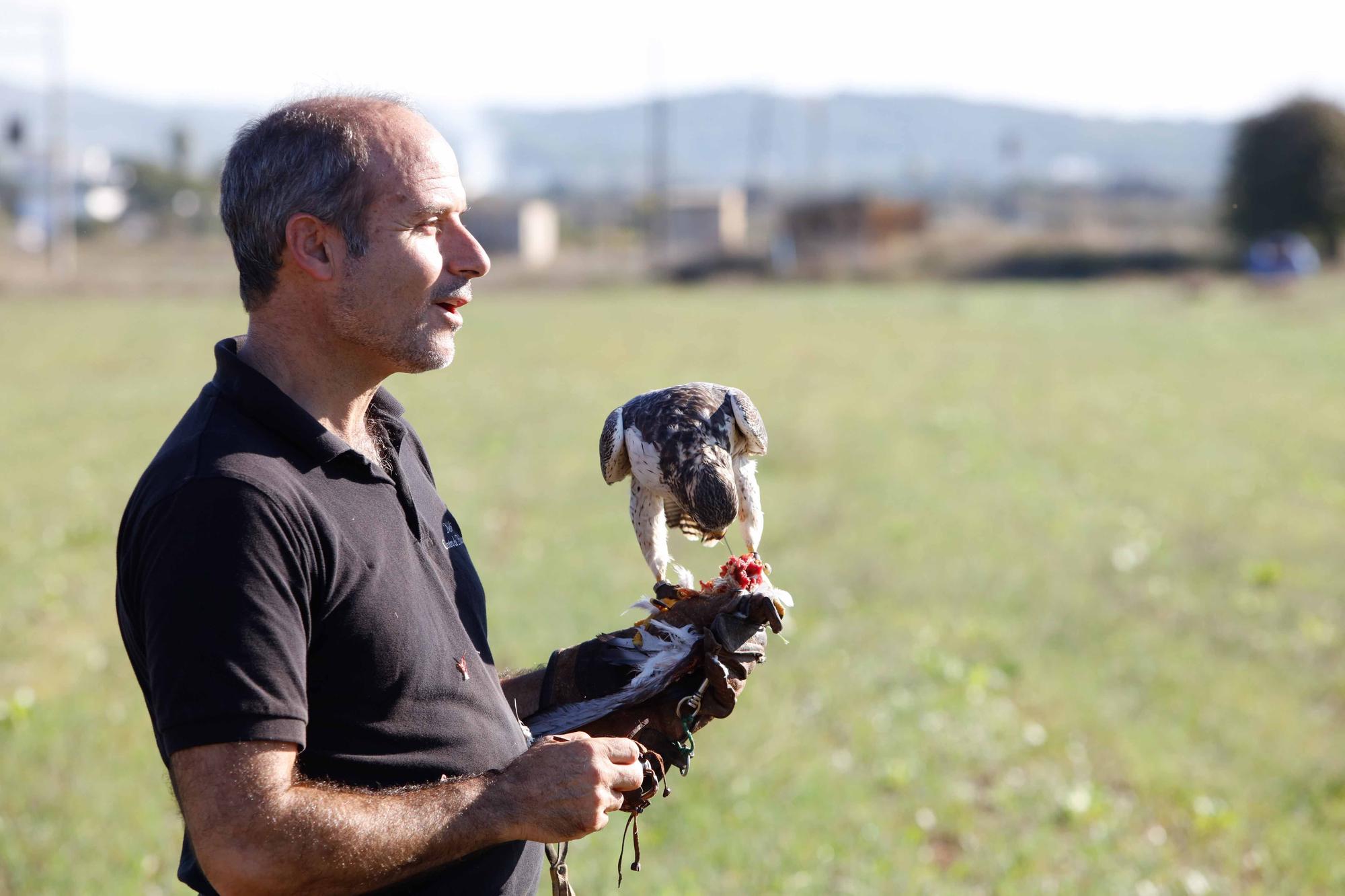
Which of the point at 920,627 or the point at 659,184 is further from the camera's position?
the point at 659,184

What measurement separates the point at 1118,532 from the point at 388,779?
10018 mm

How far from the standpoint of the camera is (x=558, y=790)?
2.50 metres

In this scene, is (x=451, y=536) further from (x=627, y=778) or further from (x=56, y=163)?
(x=56, y=163)

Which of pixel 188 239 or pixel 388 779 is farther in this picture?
pixel 188 239

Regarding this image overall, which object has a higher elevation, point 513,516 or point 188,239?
point 513,516

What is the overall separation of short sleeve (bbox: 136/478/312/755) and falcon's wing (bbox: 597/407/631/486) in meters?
1.31

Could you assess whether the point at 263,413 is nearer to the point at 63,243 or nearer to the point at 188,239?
the point at 63,243

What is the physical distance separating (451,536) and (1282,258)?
51.8 meters

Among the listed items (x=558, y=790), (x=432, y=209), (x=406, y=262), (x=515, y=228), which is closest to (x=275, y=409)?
(x=406, y=262)

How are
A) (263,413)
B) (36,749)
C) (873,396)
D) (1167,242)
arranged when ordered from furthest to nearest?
(1167,242)
(873,396)
(36,749)
(263,413)

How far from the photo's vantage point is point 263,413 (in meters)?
2.48

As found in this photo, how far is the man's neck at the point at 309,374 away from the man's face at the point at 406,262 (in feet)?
0.21

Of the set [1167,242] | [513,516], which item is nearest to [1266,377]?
[513,516]

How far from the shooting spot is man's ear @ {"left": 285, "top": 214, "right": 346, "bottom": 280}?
2512mm
